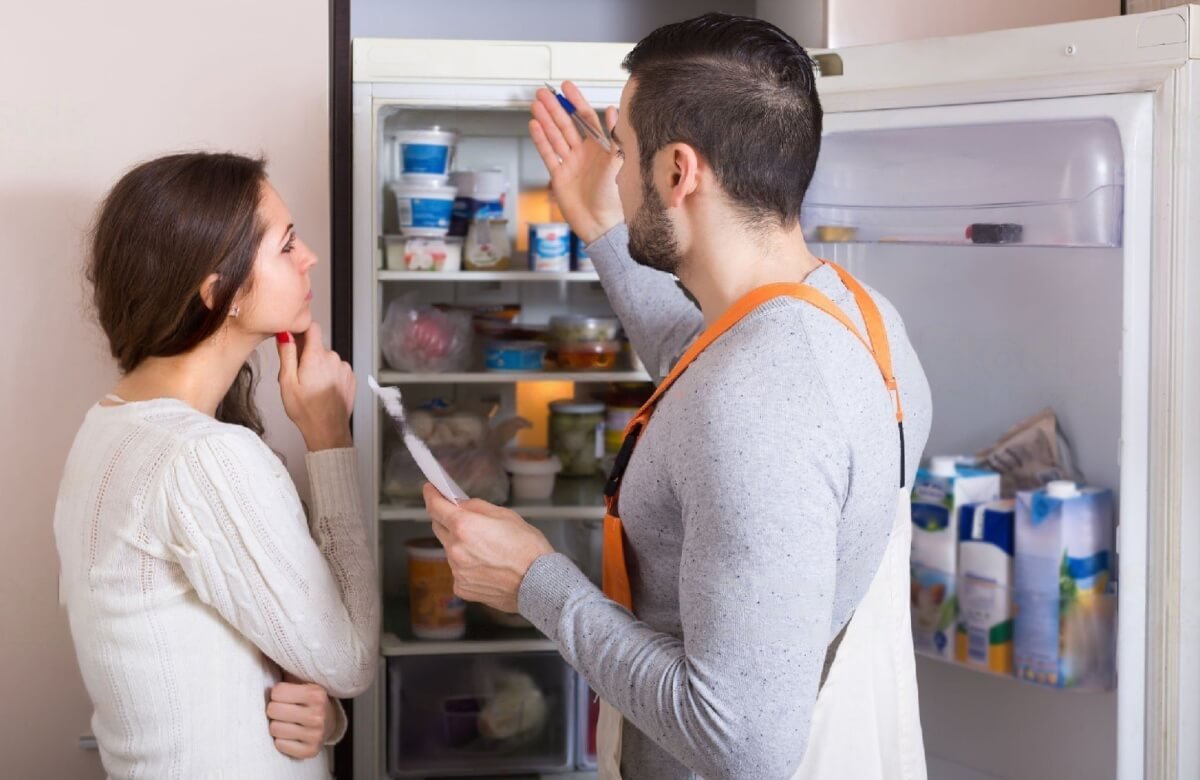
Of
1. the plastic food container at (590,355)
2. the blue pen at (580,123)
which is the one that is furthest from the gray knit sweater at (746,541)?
the plastic food container at (590,355)

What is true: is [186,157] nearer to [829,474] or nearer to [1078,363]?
[829,474]

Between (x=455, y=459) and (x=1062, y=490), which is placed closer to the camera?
(x=1062, y=490)

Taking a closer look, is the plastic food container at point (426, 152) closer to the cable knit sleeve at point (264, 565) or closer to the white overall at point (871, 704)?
the cable knit sleeve at point (264, 565)

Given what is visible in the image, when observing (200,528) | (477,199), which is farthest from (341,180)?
(200,528)

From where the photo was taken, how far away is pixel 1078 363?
174cm

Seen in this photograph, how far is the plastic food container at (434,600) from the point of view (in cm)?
202

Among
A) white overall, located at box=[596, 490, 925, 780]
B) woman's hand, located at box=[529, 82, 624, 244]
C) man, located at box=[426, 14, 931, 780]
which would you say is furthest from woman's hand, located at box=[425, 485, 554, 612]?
woman's hand, located at box=[529, 82, 624, 244]

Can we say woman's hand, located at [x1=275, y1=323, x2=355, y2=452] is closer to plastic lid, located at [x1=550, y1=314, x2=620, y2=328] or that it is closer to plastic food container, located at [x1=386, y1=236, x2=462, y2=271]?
plastic food container, located at [x1=386, y1=236, x2=462, y2=271]

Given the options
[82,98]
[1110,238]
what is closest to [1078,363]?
[1110,238]

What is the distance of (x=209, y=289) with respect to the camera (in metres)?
1.30

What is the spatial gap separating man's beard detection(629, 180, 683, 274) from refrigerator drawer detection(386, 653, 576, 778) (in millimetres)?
1137

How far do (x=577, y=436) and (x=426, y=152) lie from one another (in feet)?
1.95

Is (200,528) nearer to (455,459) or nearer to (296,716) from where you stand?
(296,716)

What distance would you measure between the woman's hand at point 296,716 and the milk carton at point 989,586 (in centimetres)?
98
